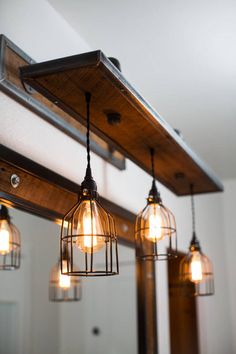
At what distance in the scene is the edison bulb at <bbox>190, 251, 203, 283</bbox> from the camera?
2498mm

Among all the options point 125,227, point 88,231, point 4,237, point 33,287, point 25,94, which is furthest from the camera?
point 125,227

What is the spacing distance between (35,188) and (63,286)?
0.65 meters

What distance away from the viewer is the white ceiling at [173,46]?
2.18m

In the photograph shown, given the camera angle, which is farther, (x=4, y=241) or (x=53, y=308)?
(x=53, y=308)

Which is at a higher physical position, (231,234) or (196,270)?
(231,234)

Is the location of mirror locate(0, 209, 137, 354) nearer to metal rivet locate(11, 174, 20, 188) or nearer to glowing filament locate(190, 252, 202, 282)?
metal rivet locate(11, 174, 20, 188)

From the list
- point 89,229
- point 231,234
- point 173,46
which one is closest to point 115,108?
point 89,229

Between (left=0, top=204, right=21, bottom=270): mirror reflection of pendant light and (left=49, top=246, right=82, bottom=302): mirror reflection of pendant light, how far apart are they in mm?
227

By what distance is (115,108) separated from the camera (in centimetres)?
182

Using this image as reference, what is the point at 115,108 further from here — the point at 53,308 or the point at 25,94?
the point at 53,308

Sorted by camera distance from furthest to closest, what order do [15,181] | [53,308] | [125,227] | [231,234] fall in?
1. [231,234]
2. [125,227]
3. [53,308]
4. [15,181]

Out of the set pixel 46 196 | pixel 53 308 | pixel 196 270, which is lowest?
pixel 53 308

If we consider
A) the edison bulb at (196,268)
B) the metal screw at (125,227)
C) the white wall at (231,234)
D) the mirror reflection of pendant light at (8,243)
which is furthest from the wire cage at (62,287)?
the white wall at (231,234)

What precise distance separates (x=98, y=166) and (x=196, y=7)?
2.71 feet
